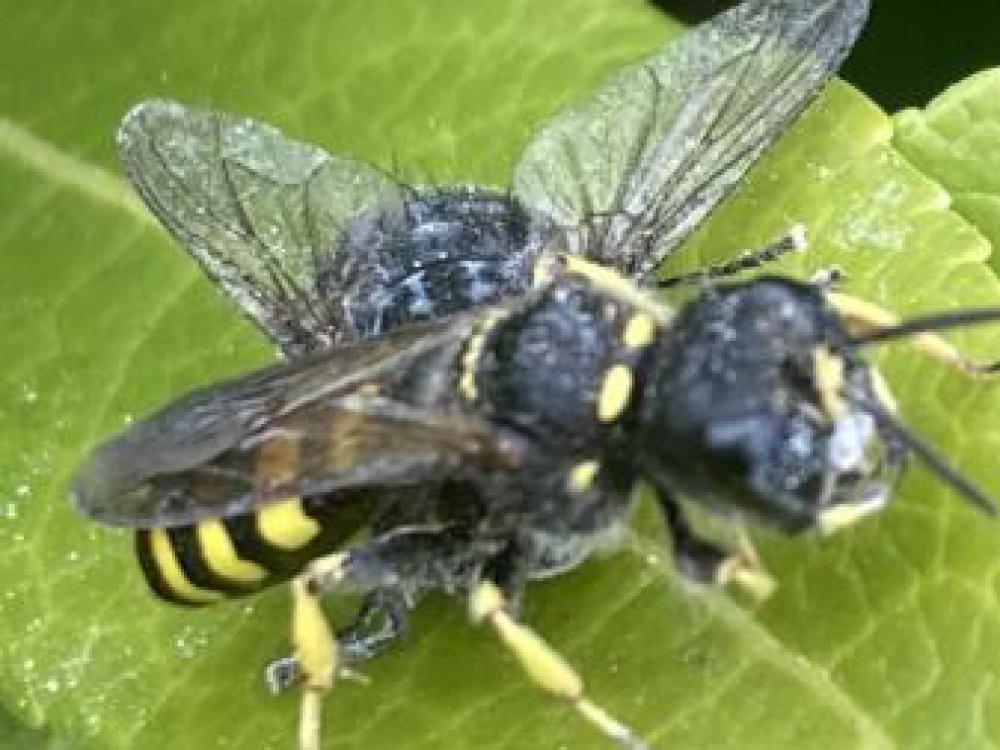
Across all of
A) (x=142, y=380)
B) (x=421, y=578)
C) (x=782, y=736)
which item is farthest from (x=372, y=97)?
(x=782, y=736)

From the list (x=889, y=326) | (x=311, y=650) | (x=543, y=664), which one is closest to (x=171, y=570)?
(x=311, y=650)

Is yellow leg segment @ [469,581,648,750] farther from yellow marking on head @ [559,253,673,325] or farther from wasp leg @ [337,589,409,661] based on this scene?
yellow marking on head @ [559,253,673,325]

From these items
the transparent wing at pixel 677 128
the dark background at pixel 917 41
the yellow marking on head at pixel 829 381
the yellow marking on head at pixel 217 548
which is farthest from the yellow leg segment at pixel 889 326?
the dark background at pixel 917 41

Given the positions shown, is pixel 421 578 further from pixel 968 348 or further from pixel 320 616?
Result: pixel 968 348

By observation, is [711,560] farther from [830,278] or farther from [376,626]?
[376,626]

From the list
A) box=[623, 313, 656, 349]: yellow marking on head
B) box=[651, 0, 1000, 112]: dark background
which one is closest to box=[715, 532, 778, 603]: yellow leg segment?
box=[623, 313, 656, 349]: yellow marking on head

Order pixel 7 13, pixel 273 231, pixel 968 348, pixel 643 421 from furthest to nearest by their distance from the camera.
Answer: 1. pixel 7 13
2. pixel 273 231
3. pixel 968 348
4. pixel 643 421
